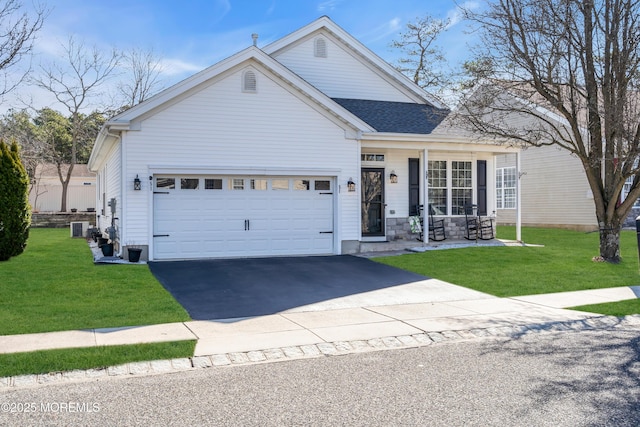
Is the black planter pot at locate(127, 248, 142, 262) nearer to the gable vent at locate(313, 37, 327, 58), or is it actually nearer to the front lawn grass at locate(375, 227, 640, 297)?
the front lawn grass at locate(375, 227, 640, 297)

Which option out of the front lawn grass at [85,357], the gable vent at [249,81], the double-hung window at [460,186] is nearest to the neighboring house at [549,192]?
the double-hung window at [460,186]

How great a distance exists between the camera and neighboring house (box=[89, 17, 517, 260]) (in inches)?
538

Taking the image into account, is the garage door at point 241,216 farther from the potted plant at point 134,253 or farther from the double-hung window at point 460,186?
the double-hung window at point 460,186

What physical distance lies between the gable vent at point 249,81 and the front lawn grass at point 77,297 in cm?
526

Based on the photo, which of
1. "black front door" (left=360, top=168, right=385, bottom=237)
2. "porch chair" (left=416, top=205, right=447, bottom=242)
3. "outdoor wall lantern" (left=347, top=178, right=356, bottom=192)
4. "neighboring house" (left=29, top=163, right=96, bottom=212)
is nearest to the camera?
"outdoor wall lantern" (left=347, top=178, right=356, bottom=192)

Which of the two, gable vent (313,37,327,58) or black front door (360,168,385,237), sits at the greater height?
gable vent (313,37,327,58)

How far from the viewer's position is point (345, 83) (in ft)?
64.1

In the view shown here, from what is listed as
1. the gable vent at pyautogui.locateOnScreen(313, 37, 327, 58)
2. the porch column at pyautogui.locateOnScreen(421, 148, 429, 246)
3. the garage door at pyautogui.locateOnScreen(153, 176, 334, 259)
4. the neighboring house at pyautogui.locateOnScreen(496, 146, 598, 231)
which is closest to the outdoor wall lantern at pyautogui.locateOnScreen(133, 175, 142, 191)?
the garage door at pyautogui.locateOnScreen(153, 176, 334, 259)

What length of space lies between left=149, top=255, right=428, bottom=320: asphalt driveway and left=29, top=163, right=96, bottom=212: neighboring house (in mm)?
29765

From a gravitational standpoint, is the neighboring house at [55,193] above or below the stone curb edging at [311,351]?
above

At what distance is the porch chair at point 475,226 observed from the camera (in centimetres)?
1800

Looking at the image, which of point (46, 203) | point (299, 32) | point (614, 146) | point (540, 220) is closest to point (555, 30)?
point (614, 146)

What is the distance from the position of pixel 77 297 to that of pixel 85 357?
369cm

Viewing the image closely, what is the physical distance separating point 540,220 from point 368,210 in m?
12.0
